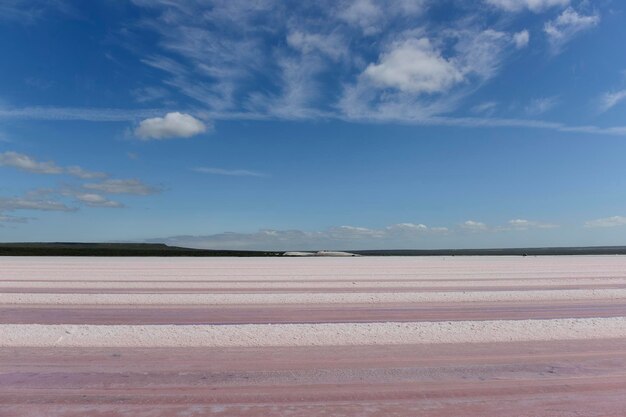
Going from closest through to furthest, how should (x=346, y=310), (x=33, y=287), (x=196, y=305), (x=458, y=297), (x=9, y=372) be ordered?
(x=9, y=372), (x=346, y=310), (x=196, y=305), (x=458, y=297), (x=33, y=287)

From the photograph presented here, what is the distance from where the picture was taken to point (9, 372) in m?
5.92

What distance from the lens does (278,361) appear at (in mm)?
6445

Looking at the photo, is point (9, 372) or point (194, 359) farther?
point (194, 359)

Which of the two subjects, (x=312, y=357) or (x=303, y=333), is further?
(x=303, y=333)

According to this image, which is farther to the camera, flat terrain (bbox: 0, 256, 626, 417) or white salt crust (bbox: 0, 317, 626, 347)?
white salt crust (bbox: 0, 317, 626, 347)

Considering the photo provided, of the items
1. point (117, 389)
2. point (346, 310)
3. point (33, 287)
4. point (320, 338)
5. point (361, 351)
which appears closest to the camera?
point (117, 389)

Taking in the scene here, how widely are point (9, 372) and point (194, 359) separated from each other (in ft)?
7.20

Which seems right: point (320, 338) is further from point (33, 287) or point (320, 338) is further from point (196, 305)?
point (33, 287)

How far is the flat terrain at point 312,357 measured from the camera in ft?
16.3

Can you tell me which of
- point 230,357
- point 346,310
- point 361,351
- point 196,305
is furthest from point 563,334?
point 196,305

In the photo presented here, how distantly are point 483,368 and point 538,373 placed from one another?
25.0 inches

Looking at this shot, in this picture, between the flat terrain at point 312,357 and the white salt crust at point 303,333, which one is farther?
the white salt crust at point 303,333

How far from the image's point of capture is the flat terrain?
4969 millimetres

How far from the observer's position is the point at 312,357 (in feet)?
21.7
